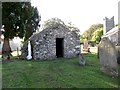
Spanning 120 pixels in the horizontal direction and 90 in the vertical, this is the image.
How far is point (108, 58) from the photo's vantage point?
42.2 feet

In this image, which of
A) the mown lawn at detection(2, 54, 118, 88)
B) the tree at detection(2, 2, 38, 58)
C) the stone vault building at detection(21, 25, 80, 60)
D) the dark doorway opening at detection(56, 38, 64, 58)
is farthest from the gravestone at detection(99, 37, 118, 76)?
the tree at detection(2, 2, 38, 58)

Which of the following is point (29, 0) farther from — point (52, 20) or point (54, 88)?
point (52, 20)

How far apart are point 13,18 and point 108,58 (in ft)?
40.6

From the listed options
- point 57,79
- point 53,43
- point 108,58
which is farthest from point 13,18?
point 57,79

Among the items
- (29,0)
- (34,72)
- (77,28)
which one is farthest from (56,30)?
(77,28)

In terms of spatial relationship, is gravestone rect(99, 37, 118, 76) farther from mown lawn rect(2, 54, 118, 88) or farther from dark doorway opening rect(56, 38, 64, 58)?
dark doorway opening rect(56, 38, 64, 58)

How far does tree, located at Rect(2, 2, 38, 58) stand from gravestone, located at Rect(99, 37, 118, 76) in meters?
11.6

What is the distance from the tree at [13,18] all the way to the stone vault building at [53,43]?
3.02m

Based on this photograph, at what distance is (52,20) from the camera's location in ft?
206

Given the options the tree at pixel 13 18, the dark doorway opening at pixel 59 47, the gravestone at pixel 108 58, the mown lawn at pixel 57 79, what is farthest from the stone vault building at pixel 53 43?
the gravestone at pixel 108 58

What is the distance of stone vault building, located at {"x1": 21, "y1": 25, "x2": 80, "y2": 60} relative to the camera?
778 inches

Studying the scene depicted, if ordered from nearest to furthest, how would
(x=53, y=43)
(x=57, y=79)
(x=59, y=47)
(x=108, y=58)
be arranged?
(x=57, y=79) < (x=108, y=58) < (x=53, y=43) < (x=59, y=47)

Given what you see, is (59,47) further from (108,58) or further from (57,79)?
(57,79)

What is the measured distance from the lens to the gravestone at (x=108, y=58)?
499 inches
